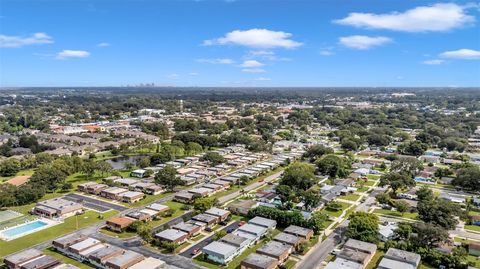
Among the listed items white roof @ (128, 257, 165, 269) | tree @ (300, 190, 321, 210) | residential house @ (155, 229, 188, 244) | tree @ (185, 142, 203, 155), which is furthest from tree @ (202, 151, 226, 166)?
white roof @ (128, 257, 165, 269)

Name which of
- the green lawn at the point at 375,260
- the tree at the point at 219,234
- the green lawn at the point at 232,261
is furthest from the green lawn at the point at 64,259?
the green lawn at the point at 375,260

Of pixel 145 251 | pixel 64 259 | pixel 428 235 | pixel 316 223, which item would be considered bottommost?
pixel 64 259

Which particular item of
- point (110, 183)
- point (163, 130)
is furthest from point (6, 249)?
point (163, 130)

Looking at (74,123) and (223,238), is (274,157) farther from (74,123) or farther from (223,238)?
(74,123)

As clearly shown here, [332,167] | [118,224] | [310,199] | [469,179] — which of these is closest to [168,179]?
[118,224]

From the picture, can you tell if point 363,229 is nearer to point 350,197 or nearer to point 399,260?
point 399,260

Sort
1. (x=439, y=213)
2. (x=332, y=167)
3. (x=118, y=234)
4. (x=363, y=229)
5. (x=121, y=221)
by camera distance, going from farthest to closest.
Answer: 1. (x=332, y=167)
2. (x=121, y=221)
3. (x=118, y=234)
4. (x=439, y=213)
5. (x=363, y=229)
